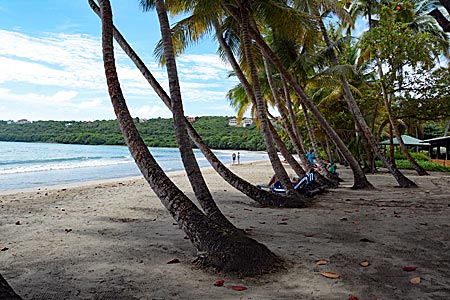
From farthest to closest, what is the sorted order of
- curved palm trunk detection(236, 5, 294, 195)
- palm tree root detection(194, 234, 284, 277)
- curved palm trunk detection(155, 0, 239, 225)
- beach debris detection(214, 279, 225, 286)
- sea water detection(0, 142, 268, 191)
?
sea water detection(0, 142, 268, 191), curved palm trunk detection(236, 5, 294, 195), curved palm trunk detection(155, 0, 239, 225), palm tree root detection(194, 234, 284, 277), beach debris detection(214, 279, 225, 286)

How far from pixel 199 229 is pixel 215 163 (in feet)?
13.4

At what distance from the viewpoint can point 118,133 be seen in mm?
76750

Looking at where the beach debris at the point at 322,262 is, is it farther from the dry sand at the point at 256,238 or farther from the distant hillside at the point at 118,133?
the distant hillside at the point at 118,133

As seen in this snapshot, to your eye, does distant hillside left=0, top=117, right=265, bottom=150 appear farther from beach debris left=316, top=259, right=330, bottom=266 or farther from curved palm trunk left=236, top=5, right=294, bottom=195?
beach debris left=316, top=259, right=330, bottom=266

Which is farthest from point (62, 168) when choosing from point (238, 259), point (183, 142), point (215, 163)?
point (238, 259)

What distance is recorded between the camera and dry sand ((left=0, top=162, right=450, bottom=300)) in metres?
3.50

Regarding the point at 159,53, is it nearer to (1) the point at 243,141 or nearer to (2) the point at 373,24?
(2) the point at 373,24

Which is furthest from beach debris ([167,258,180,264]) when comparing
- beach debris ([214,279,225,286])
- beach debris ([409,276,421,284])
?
beach debris ([409,276,421,284])

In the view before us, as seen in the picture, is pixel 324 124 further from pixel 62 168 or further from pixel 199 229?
pixel 62 168

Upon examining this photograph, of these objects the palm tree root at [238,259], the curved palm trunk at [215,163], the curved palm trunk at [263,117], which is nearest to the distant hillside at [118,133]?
the curved palm trunk at [263,117]

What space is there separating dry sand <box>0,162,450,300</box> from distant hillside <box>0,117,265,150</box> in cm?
6335

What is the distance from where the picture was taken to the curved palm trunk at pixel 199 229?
395cm

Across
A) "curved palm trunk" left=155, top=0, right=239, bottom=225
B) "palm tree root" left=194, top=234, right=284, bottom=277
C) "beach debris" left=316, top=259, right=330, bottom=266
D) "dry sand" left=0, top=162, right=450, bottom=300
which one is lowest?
"dry sand" left=0, top=162, right=450, bottom=300

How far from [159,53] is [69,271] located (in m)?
7.16
